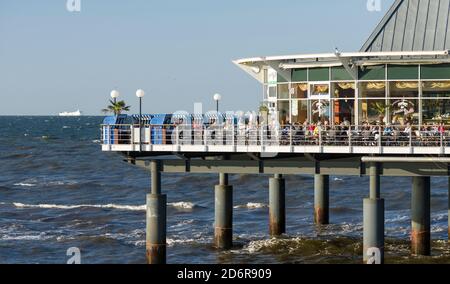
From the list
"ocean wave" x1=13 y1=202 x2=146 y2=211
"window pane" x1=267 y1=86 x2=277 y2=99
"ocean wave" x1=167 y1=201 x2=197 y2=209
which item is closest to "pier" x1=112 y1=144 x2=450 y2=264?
"window pane" x1=267 y1=86 x2=277 y2=99

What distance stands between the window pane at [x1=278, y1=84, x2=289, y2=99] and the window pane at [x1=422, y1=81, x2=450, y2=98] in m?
5.99

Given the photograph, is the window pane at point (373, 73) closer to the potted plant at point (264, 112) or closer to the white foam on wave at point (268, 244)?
the potted plant at point (264, 112)

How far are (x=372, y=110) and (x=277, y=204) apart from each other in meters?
10.3

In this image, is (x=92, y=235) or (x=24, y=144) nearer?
(x=92, y=235)

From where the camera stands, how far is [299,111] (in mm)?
45750

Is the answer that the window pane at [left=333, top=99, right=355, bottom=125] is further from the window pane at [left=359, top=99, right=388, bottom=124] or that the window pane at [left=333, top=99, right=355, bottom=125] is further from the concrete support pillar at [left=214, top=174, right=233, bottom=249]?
the concrete support pillar at [left=214, top=174, right=233, bottom=249]

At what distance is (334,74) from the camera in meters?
44.7

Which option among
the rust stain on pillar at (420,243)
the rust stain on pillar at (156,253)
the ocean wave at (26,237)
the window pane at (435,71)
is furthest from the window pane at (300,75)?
the ocean wave at (26,237)

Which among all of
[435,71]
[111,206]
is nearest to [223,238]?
[435,71]

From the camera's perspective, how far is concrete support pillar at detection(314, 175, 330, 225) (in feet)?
181
